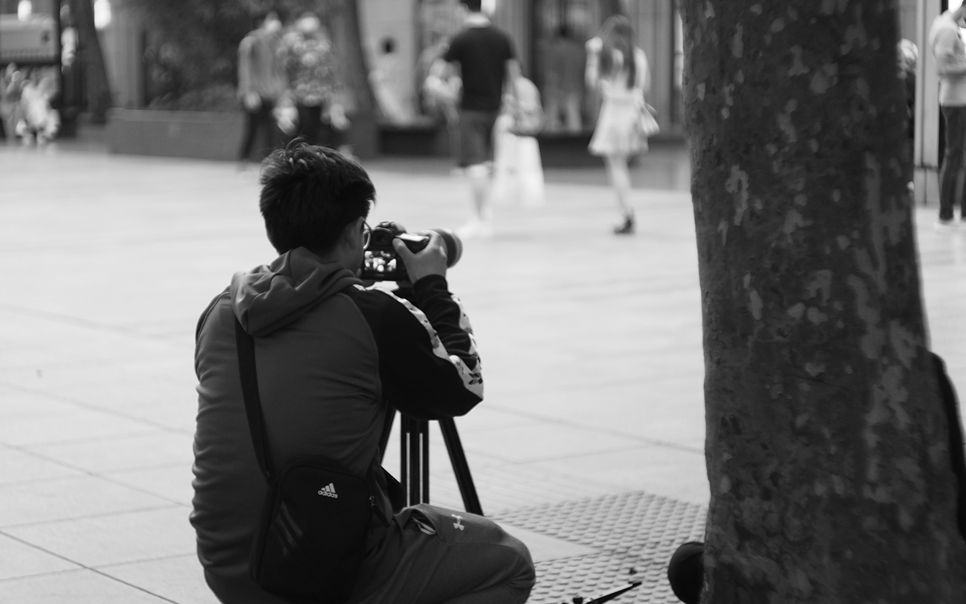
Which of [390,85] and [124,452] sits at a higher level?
[124,452]

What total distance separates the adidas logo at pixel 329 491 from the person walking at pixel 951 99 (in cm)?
1054

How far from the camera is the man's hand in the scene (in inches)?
157

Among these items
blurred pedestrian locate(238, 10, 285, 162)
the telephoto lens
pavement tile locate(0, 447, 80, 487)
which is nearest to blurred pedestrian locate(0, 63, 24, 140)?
blurred pedestrian locate(238, 10, 285, 162)

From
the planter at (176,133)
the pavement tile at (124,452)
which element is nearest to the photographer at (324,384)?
the pavement tile at (124,452)

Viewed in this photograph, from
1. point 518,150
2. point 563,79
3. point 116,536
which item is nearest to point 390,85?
point 563,79

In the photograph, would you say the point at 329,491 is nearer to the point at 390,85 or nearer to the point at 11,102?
the point at 390,85

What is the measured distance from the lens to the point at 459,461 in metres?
4.63

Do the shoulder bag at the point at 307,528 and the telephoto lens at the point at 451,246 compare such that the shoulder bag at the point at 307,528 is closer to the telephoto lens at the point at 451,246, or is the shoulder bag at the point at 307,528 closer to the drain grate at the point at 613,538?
the telephoto lens at the point at 451,246

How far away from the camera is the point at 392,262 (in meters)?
4.11

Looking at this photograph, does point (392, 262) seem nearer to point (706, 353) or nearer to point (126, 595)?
point (706, 353)

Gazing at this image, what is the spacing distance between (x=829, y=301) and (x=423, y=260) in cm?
97

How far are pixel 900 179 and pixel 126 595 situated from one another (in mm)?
2445

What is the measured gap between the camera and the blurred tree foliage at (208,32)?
26641 mm

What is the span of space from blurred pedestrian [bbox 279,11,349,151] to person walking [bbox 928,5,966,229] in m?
9.72
